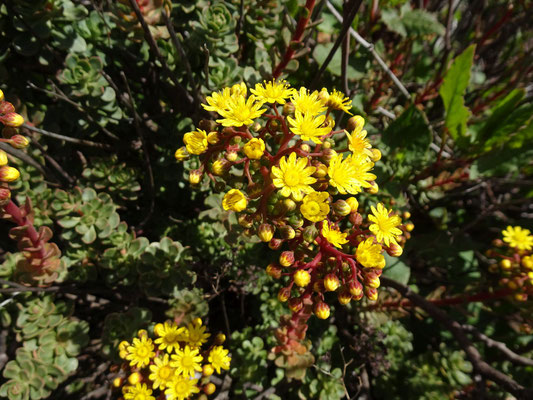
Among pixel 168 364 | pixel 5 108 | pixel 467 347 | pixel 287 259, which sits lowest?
pixel 467 347

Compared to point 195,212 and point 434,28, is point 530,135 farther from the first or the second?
point 195,212

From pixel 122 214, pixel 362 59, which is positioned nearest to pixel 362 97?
pixel 362 59

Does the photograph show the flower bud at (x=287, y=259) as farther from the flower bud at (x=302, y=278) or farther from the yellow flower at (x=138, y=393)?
the yellow flower at (x=138, y=393)

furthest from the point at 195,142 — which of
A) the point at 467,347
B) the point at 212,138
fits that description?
the point at 467,347

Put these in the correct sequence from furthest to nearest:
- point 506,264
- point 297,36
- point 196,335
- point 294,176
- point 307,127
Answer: point 506,264
point 196,335
point 297,36
point 307,127
point 294,176

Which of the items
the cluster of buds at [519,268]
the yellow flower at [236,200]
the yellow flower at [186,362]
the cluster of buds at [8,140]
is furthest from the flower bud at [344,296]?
the cluster of buds at [8,140]

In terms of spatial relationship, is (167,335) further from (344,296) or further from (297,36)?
(297,36)
